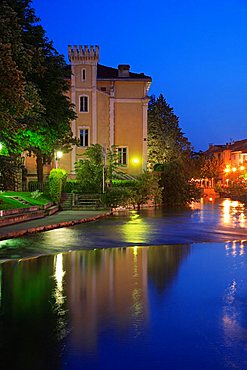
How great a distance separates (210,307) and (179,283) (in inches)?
78.1

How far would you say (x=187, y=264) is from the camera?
1266 cm

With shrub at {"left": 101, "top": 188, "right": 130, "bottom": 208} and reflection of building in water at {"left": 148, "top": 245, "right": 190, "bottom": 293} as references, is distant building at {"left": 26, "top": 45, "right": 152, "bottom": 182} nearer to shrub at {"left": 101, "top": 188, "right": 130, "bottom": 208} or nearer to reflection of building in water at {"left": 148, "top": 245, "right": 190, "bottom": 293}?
shrub at {"left": 101, "top": 188, "right": 130, "bottom": 208}

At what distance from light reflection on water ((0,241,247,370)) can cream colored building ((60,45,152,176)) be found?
3702cm

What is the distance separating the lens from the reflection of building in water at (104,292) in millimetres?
7219

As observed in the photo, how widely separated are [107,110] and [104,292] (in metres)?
41.6

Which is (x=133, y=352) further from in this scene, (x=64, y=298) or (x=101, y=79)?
(x=101, y=79)

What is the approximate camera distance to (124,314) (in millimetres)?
7793

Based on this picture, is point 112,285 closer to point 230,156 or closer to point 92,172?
point 92,172

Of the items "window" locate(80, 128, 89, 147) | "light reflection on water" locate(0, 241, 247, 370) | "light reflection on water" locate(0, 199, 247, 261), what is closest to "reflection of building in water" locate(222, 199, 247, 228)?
"light reflection on water" locate(0, 199, 247, 261)

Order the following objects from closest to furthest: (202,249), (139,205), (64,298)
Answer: (64,298)
(202,249)
(139,205)

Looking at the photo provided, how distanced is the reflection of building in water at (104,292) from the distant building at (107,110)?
117 ft

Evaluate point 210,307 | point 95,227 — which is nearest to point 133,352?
point 210,307

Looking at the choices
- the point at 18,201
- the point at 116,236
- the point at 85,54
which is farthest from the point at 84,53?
the point at 116,236

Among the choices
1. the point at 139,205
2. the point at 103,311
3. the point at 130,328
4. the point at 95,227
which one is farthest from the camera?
the point at 139,205
